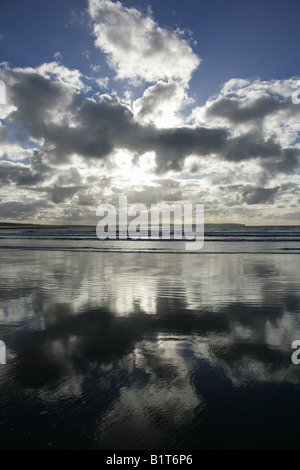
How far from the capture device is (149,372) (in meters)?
4.85

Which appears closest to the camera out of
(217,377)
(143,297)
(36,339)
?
(217,377)

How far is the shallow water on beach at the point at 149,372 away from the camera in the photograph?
3.42 m

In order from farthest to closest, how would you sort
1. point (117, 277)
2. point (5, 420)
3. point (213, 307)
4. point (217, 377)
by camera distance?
1. point (117, 277)
2. point (213, 307)
3. point (217, 377)
4. point (5, 420)

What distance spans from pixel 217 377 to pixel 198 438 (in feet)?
4.65

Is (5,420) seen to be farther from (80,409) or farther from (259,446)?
(259,446)

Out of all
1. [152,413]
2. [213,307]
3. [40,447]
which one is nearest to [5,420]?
[40,447]

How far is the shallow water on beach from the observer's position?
342 centimetres

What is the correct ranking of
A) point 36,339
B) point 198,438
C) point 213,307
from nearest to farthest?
point 198,438
point 36,339
point 213,307

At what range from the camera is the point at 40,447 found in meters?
3.23

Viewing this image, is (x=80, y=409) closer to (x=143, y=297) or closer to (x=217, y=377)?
(x=217, y=377)
